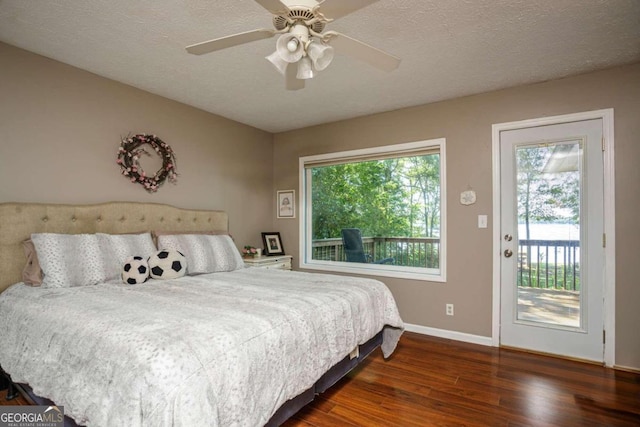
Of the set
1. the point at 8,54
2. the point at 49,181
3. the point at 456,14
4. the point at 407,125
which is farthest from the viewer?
the point at 407,125

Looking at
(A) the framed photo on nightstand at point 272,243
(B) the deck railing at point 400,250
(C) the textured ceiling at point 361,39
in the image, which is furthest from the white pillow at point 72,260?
(B) the deck railing at point 400,250

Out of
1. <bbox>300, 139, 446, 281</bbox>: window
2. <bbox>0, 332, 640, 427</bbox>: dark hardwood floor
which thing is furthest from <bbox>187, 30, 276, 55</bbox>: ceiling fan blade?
<bbox>300, 139, 446, 281</bbox>: window

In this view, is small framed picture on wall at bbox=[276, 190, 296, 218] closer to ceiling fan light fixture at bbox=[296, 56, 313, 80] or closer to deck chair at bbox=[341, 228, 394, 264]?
deck chair at bbox=[341, 228, 394, 264]

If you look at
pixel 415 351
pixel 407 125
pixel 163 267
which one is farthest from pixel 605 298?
pixel 163 267

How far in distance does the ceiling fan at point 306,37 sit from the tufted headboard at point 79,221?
174 centimetres

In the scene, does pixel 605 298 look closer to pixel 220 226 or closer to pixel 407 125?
pixel 407 125

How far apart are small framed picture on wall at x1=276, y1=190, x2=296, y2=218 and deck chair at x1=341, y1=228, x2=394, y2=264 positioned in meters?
0.80

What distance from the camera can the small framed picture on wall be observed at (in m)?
4.53

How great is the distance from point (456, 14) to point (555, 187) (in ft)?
6.09

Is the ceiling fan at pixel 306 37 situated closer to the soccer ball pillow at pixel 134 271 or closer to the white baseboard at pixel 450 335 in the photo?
the soccer ball pillow at pixel 134 271

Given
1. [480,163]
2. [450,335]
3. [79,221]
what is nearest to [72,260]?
[79,221]

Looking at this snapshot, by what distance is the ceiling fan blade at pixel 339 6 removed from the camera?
143 cm

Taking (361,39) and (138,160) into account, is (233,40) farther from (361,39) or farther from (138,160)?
(138,160)

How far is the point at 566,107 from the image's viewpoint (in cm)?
282
